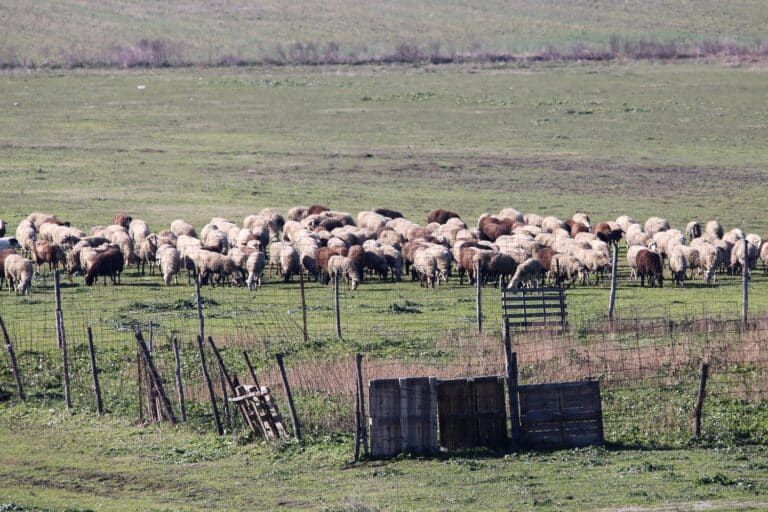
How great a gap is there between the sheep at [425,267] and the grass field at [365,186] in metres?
0.44

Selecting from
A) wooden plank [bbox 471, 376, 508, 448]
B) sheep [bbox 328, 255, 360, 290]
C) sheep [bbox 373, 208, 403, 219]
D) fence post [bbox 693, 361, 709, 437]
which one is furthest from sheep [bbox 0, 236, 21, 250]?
fence post [bbox 693, 361, 709, 437]

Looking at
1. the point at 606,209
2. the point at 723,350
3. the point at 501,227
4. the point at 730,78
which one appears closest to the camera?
the point at 723,350

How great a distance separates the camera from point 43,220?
3944 centimetres

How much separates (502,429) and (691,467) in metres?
2.27

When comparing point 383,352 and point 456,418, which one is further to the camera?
point 383,352

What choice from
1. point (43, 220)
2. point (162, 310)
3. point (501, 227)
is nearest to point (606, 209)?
point (501, 227)

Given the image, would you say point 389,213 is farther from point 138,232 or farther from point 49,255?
point 49,255

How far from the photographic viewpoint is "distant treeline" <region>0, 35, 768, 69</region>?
10162 centimetres

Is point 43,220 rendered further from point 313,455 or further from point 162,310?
point 313,455

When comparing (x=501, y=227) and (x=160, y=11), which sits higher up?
(x=160, y=11)

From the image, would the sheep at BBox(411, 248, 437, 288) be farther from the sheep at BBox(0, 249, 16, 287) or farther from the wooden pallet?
the wooden pallet

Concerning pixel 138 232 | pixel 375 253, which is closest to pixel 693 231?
pixel 375 253

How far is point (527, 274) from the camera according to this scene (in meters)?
31.6

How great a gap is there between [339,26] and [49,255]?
325ft
